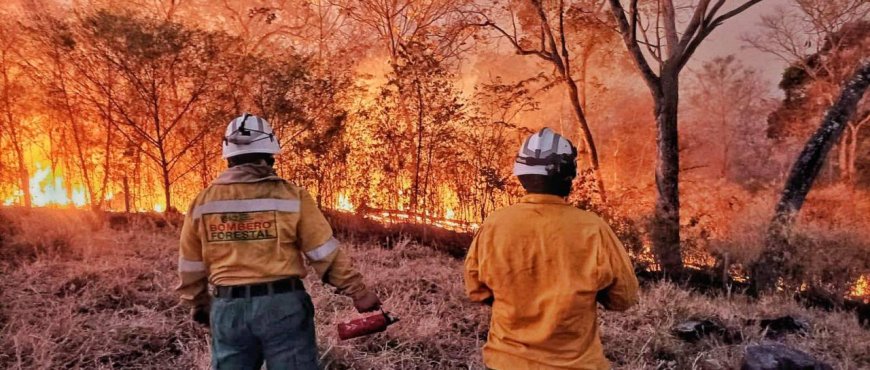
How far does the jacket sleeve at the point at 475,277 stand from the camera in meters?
1.92

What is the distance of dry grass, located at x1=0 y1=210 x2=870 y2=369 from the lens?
370 cm

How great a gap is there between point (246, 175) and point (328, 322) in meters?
2.48

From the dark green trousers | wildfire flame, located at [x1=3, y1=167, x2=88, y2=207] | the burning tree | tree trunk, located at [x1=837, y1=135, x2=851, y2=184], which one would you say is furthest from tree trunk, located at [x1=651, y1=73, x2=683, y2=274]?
tree trunk, located at [x1=837, y1=135, x2=851, y2=184]

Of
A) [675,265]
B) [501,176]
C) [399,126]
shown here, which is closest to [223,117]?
[399,126]

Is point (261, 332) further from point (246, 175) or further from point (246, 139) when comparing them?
point (246, 139)

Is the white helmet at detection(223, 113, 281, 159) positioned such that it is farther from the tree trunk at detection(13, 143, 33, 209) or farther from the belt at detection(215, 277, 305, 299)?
the tree trunk at detection(13, 143, 33, 209)

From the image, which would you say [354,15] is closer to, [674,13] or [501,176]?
[501,176]

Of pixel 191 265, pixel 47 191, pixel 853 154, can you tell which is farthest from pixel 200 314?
pixel 853 154

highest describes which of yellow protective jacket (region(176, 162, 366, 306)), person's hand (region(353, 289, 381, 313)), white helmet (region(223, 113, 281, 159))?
white helmet (region(223, 113, 281, 159))

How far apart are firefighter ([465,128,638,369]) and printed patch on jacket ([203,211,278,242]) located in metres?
0.87

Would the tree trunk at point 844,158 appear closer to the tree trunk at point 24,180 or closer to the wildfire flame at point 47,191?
the wildfire flame at point 47,191

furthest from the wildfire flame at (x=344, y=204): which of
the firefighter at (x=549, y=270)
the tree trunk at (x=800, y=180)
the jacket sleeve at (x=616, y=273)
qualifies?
the jacket sleeve at (x=616, y=273)

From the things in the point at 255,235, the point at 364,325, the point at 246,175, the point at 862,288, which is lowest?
the point at 862,288

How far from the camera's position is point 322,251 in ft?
7.14
